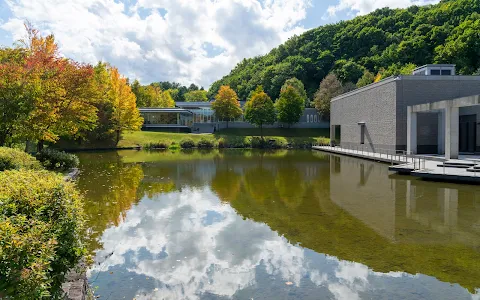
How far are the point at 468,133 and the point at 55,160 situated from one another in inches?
1179

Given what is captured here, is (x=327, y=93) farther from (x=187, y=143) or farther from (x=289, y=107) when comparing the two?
(x=187, y=143)

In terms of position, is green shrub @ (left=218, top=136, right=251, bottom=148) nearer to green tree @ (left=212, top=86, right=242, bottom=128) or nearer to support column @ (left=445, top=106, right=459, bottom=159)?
green tree @ (left=212, top=86, right=242, bottom=128)

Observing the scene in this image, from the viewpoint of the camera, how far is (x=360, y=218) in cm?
1068

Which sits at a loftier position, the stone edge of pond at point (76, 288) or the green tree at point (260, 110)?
the green tree at point (260, 110)

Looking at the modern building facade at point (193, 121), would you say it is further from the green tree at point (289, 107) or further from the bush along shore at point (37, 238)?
the bush along shore at point (37, 238)

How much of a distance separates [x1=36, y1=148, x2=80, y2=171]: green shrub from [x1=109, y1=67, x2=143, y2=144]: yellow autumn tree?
2648 centimetres

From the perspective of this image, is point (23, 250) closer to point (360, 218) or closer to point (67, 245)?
point (67, 245)

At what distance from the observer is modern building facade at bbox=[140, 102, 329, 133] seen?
202 feet

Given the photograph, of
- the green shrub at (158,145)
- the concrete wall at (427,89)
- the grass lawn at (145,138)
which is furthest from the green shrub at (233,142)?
the concrete wall at (427,89)

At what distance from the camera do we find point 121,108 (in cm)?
4688

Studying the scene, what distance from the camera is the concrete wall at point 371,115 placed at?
105ft

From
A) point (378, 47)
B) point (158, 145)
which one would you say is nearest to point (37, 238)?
point (158, 145)

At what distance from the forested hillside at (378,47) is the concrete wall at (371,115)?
83.2 ft

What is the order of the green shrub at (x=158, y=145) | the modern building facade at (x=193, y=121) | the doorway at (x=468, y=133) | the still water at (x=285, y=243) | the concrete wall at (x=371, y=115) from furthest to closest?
the modern building facade at (x=193, y=121) < the green shrub at (x=158, y=145) < the concrete wall at (x=371, y=115) < the doorway at (x=468, y=133) < the still water at (x=285, y=243)
